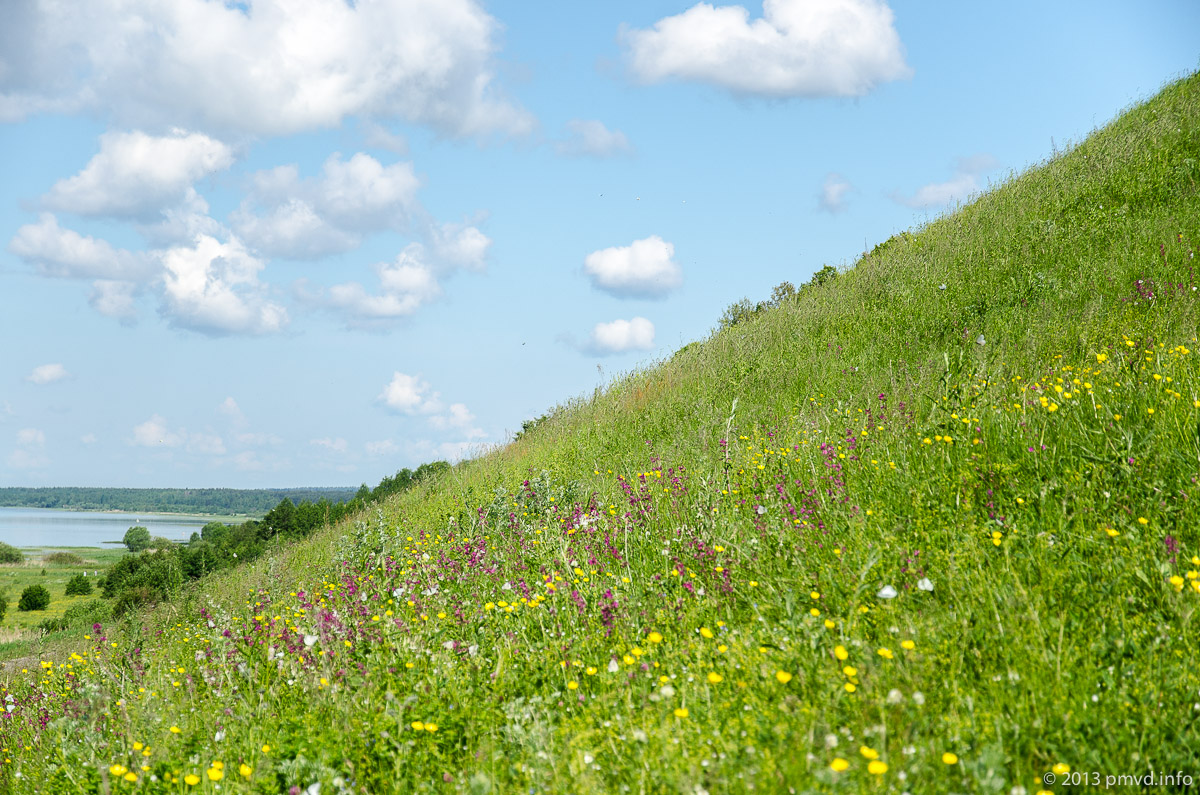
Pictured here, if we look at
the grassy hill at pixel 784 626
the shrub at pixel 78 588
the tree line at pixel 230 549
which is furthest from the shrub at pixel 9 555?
the grassy hill at pixel 784 626

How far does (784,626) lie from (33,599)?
112m

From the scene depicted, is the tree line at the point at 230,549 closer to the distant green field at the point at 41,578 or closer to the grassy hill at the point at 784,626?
the grassy hill at the point at 784,626

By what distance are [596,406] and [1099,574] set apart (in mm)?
9427

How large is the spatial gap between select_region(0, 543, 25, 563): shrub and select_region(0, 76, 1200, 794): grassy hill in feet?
580

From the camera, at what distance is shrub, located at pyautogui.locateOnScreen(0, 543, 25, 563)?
462 feet

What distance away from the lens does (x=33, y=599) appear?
8731 cm

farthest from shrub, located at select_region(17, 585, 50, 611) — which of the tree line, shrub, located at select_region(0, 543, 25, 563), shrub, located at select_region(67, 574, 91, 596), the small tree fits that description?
shrub, located at select_region(0, 543, 25, 563)

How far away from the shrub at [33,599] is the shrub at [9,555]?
68.9m

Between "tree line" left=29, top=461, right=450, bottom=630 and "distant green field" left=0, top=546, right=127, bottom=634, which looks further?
"distant green field" left=0, top=546, right=127, bottom=634

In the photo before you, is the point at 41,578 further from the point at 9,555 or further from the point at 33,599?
the point at 33,599

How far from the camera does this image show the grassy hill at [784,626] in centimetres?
245

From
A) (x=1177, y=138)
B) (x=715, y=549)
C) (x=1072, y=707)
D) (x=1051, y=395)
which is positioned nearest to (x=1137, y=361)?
(x=1051, y=395)

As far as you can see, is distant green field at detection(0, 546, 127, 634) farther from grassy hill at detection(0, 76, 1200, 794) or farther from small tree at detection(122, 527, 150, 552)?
grassy hill at detection(0, 76, 1200, 794)

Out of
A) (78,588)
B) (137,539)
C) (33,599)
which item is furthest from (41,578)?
(33,599)
